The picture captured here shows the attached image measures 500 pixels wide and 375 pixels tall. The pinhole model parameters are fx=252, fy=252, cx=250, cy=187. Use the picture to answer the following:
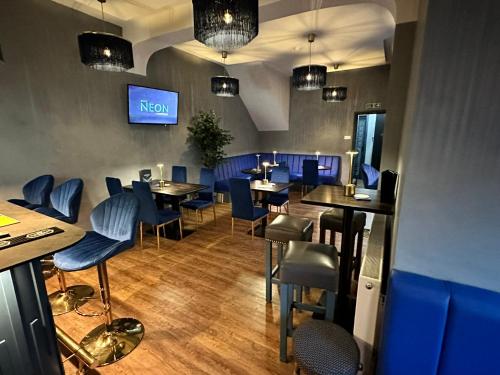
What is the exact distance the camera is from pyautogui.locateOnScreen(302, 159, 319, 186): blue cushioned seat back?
5.80m

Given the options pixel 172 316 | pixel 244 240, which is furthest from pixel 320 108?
pixel 172 316

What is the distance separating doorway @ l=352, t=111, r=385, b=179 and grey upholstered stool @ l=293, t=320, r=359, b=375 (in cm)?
603

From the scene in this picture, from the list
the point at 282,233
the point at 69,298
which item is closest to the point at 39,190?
the point at 69,298

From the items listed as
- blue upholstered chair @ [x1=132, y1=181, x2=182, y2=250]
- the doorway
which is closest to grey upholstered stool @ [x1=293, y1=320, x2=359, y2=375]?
blue upholstered chair @ [x1=132, y1=181, x2=182, y2=250]

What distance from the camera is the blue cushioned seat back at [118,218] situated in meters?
1.80

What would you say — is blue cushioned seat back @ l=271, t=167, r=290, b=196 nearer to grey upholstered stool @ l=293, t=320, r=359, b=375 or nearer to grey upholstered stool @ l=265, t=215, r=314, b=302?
grey upholstered stool @ l=265, t=215, r=314, b=302

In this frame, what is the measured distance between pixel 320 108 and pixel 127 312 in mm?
6484

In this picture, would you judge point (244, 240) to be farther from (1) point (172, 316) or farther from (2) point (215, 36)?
(2) point (215, 36)

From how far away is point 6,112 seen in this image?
2857 millimetres

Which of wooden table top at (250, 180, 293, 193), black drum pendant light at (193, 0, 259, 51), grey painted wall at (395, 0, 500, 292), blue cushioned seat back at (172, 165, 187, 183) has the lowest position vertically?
wooden table top at (250, 180, 293, 193)

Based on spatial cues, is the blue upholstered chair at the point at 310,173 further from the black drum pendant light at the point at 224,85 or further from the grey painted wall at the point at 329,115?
the black drum pendant light at the point at 224,85

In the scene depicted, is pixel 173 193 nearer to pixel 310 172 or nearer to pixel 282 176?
pixel 282 176

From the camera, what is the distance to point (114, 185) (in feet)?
11.7

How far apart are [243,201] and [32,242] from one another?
242 cm
